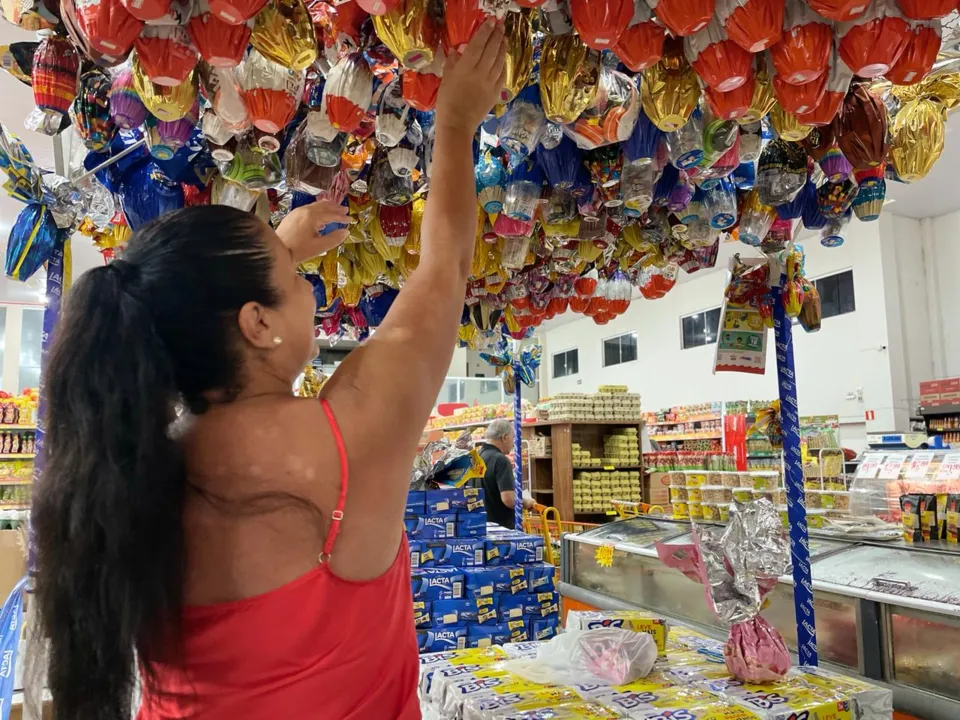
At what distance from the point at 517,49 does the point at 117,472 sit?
3.68 feet

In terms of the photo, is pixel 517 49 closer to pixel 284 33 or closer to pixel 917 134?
pixel 284 33

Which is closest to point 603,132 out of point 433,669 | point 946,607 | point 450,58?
point 450,58

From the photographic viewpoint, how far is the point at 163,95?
1.46 m

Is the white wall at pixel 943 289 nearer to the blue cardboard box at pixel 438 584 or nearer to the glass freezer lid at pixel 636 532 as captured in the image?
the glass freezer lid at pixel 636 532

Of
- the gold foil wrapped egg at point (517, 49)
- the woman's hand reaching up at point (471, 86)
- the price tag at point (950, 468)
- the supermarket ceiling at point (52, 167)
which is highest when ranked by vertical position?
the supermarket ceiling at point (52, 167)

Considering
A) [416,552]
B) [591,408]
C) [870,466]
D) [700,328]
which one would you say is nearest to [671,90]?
[416,552]

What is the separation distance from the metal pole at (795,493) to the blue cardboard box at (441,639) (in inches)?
58.1

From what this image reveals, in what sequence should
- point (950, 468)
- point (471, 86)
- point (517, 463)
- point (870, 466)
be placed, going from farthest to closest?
point (517, 463) < point (870, 466) < point (950, 468) < point (471, 86)

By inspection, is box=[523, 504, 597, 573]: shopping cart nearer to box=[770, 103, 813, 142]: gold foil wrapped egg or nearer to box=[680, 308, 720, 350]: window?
box=[770, 103, 813, 142]: gold foil wrapped egg

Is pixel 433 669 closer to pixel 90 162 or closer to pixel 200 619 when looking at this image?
pixel 200 619

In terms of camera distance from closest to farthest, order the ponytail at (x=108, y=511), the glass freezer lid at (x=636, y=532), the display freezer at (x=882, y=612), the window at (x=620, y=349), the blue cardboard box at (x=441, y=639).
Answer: the ponytail at (x=108, y=511) → the display freezer at (x=882, y=612) → the blue cardboard box at (x=441, y=639) → the glass freezer lid at (x=636, y=532) → the window at (x=620, y=349)

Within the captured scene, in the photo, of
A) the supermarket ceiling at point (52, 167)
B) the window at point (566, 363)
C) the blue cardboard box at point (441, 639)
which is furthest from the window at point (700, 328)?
the blue cardboard box at point (441, 639)

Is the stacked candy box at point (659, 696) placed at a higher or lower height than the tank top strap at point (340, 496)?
lower

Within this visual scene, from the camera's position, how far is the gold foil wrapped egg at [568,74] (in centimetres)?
150
